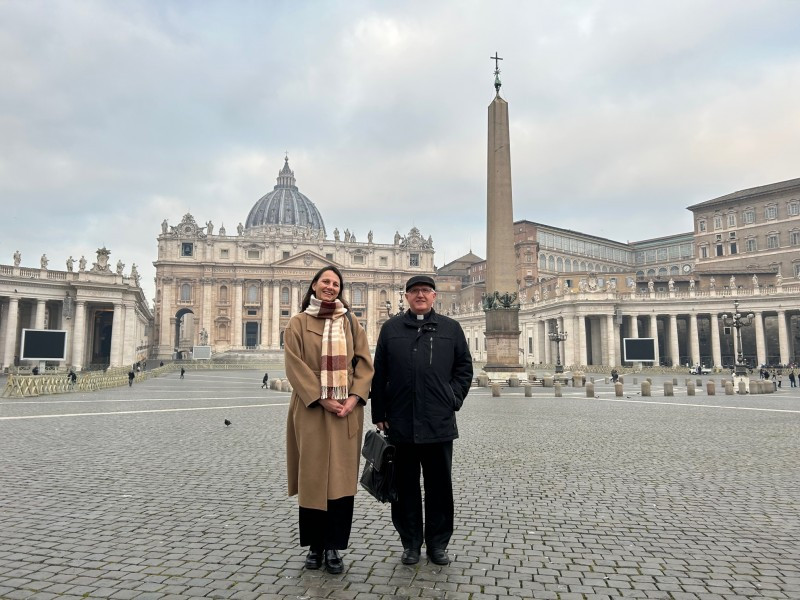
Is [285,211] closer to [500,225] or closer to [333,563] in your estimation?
[500,225]

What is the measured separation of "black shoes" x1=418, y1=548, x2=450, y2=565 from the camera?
4.05 m

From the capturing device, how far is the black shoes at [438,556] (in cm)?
405

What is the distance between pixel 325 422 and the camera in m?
3.97

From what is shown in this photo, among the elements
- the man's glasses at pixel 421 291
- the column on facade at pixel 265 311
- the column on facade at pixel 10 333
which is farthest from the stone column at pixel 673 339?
the column on facade at pixel 265 311

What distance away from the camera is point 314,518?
13.2ft

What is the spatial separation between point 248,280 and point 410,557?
8932 centimetres

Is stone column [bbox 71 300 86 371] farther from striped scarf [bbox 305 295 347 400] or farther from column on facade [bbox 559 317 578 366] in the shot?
striped scarf [bbox 305 295 347 400]

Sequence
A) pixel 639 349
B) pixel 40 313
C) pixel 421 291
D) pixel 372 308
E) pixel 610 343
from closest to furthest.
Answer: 1. pixel 421 291
2. pixel 639 349
3. pixel 40 313
4. pixel 610 343
5. pixel 372 308

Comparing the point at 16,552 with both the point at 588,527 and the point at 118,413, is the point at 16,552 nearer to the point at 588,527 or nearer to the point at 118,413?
the point at 588,527

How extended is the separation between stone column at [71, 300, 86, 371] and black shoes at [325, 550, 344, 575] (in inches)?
1893

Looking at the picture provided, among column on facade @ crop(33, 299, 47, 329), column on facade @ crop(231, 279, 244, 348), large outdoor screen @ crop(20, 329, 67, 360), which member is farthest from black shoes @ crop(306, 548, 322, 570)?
column on facade @ crop(231, 279, 244, 348)

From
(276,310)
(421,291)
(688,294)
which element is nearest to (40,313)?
(276,310)

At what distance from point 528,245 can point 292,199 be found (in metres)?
61.9

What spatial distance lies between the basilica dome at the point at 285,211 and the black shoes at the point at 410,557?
110014 mm
